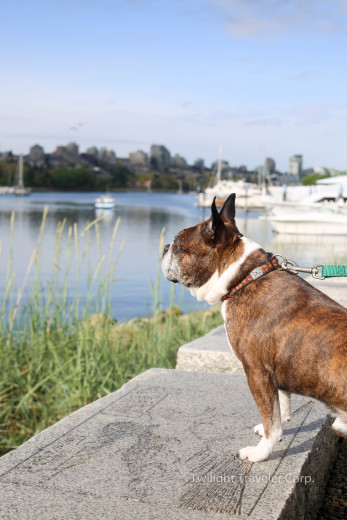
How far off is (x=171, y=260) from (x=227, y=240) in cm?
28

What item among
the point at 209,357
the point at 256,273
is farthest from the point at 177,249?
the point at 209,357

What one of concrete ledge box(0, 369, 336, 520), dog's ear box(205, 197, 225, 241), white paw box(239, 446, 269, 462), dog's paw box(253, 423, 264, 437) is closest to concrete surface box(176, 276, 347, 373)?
concrete ledge box(0, 369, 336, 520)

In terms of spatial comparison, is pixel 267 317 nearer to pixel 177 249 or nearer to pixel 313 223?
pixel 177 249

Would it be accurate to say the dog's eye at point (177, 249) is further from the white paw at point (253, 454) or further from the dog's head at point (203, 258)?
the white paw at point (253, 454)

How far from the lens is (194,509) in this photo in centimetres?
243

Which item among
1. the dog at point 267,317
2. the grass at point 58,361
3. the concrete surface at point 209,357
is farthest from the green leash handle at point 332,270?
the grass at point 58,361

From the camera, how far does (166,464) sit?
9.35 feet

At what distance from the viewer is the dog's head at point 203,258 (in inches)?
105

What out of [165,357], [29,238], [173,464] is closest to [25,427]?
[165,357]

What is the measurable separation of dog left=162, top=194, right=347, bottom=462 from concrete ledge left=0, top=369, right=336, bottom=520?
284 millimetres

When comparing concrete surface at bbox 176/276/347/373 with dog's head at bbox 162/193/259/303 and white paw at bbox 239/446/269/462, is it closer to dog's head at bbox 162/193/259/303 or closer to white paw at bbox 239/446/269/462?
white paw at bbox 239/446/269/462

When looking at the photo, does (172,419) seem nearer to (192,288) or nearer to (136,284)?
(192,288)

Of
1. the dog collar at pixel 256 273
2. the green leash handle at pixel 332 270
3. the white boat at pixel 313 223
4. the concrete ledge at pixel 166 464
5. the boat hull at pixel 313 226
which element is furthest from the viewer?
the white boat at pixel 313 223

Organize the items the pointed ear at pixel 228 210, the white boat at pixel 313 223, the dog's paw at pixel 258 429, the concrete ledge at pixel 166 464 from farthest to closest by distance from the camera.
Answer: the white boat at pixel 313 223
the dog's paw at pixel 258 429
the pointed ear at pixel 228 210
the concrete ledge at pixel 166 464
